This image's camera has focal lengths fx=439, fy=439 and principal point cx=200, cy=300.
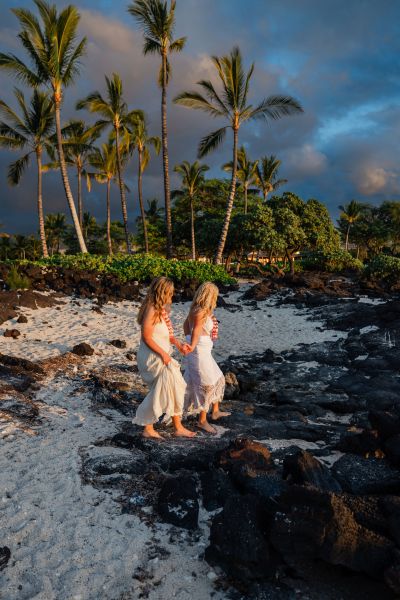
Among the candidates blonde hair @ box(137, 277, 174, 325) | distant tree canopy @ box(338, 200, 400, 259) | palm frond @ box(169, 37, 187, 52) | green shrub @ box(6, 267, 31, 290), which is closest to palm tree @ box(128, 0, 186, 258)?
palm frond @ box(169, 37, 187, 52)

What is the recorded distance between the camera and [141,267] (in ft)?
57.8

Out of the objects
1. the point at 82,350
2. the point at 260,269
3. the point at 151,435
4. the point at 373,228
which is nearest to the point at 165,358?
the point at 151,435

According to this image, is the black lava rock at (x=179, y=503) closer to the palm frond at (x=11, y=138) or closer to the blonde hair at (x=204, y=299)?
the blonde hair at (x=204, y=299)

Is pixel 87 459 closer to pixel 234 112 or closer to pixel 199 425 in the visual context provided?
pixel 199 425

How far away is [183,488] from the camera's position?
3.21 meters

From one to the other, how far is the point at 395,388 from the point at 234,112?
53.7 feet

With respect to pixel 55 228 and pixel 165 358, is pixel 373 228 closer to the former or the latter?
pixel 55 228

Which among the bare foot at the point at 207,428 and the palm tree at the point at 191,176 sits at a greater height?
the palm tree at the point at 191,176

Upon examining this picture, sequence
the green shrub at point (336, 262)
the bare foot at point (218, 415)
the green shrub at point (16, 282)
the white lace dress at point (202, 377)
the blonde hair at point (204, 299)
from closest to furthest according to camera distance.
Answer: the blonde hair at point (204, 299)
the white lace dress at point (202, 377)
the bare foot at point (218, 415)
the green shrub at point (16, 282)
the green shrub at point (336, 262)

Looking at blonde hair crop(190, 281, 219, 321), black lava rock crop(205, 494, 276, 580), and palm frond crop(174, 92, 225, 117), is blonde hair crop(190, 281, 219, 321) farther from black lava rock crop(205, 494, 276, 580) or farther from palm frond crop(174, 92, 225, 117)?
palm frond crop(174, 92, 225, 117)

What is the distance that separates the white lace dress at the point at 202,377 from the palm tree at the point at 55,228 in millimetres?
57083

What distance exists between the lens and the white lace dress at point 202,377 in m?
4.89

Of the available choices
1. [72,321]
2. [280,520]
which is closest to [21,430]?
[280,520]

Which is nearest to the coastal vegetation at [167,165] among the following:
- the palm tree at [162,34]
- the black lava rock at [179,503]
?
the palm tree at [162,34]
